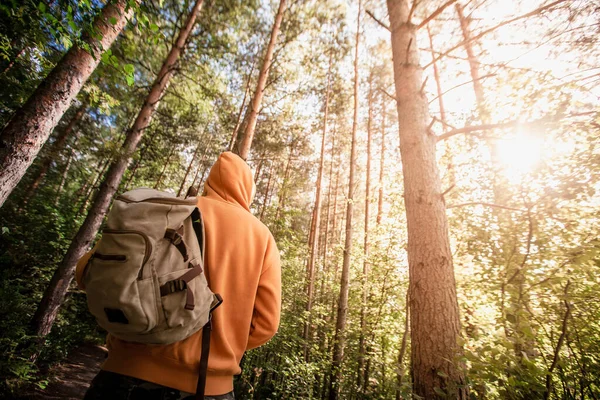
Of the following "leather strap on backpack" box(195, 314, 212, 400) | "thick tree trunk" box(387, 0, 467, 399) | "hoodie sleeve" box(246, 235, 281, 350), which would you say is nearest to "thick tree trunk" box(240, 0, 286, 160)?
"thick tree trunk" box(387, 0, 467, 399)

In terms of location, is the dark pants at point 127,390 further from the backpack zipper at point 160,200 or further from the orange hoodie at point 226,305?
the backpack zipper at point 160,200

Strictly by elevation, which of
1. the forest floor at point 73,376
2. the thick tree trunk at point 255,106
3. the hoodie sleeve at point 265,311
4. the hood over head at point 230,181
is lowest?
the forest floor at point 73,376

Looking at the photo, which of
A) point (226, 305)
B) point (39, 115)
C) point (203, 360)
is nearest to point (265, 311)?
point (226, 305)

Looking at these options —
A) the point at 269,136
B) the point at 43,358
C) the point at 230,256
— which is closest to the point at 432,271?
the point at 230,256

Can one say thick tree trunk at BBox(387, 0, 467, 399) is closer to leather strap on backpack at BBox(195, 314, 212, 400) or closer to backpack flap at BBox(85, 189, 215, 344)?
leather strap on backpack at BBox(195, 314, 212, 400)

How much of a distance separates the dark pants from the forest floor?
5.32 m

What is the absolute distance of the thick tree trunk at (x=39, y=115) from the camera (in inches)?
102

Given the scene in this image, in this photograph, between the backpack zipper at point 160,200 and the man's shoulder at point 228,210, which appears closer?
the backpack zipper at point 160,200

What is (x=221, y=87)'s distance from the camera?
354 inches

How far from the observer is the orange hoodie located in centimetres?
126

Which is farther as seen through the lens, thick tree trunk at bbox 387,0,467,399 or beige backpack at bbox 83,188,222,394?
thick tree trunk at bbox 387,0,467,399

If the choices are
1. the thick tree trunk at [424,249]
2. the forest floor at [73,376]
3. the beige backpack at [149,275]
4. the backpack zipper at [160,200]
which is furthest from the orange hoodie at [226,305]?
the forest floor at [73,376]

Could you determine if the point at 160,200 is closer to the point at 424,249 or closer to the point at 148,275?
the point at 148,275

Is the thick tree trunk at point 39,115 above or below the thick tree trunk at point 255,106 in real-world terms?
below
